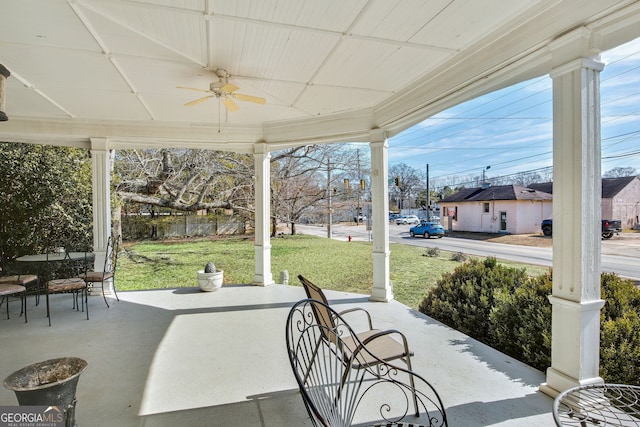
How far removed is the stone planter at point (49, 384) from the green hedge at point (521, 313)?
3388 mm

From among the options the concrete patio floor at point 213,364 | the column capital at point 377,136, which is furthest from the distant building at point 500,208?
the concrete patio floor at point 213,364

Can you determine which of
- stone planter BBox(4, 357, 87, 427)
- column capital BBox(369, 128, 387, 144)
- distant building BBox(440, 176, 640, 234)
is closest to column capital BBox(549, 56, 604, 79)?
column capital BBox(369, 128, 387, 144)

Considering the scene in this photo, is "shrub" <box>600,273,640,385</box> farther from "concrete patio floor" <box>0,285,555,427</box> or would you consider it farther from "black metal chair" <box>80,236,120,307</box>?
"black metal chair" <box>80,236,120,307</box>

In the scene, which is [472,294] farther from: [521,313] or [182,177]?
Answer: [182,177]

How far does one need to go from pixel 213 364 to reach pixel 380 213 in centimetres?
308

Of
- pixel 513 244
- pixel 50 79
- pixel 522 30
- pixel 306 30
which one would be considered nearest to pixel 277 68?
pixel 306 30

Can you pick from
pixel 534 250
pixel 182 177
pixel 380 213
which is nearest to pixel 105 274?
pixel 380 213

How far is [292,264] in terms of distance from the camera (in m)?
9.95

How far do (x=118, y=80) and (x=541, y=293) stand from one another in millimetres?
4985

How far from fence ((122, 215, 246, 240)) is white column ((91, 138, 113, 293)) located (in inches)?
298

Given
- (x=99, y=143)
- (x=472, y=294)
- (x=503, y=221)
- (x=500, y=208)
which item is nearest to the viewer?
(x=472, y=294)

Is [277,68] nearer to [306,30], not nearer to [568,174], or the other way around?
[306,30]

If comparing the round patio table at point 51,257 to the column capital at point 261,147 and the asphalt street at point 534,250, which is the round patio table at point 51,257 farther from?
the asphalt street at point 534,250

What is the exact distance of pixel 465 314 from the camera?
3768 millimetres
